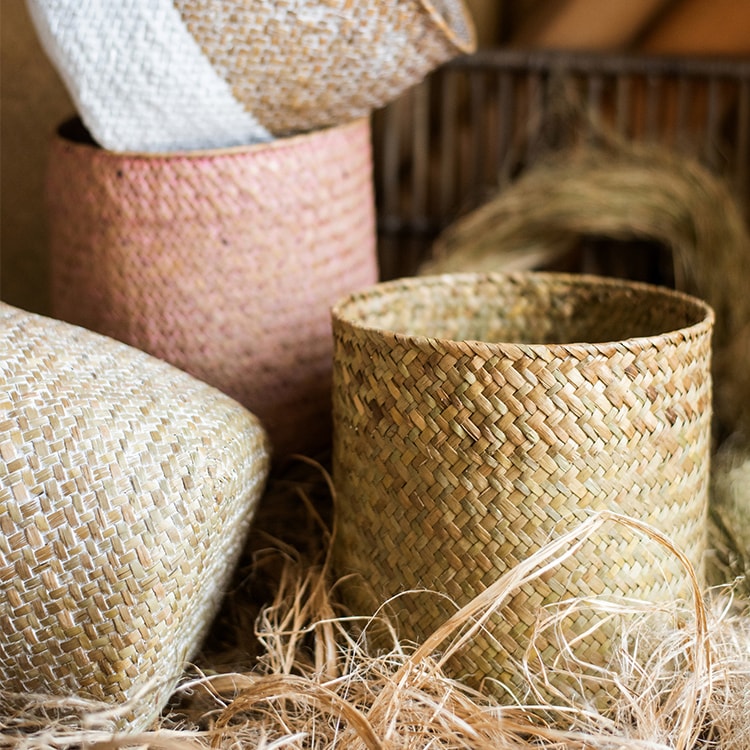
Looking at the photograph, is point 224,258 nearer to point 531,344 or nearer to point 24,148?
point 531,344

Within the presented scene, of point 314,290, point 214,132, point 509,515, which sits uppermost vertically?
point 214,132

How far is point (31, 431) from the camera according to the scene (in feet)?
2.09

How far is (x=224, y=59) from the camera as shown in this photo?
2.74 ft

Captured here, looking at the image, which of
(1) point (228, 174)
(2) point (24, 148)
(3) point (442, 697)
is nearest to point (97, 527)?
(3) point (442, 697)

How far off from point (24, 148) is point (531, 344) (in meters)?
0.77

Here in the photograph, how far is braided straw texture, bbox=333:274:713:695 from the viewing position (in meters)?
0.66

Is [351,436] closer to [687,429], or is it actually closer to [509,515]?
[509,515]

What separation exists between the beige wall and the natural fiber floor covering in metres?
0.68

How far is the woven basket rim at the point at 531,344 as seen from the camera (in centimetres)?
65

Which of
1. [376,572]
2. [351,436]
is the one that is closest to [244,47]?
[351,436]

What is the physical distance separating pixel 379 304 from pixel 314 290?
0.11 metres

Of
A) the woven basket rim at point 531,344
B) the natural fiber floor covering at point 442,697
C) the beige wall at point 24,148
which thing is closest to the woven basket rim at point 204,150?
the woven basket rim at point 531,344

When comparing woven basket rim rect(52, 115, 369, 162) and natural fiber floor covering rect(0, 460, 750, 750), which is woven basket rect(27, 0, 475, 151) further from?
natural fiber floor covering rect(0, 460, 750, 750)

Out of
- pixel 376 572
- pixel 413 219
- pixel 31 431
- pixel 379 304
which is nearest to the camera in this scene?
pixel 31 431
